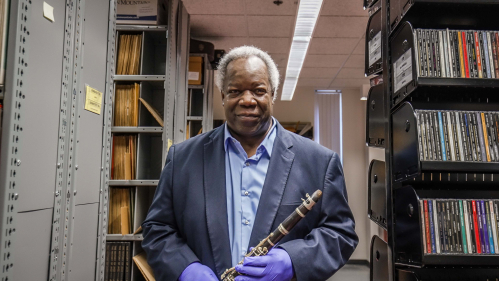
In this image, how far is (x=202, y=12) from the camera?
4043 millimetres

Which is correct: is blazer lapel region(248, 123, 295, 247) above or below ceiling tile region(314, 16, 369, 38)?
below

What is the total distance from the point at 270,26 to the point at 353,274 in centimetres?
444

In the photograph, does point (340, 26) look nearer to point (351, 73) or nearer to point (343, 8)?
point (343, 8)

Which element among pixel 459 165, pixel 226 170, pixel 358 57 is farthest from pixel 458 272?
pixel 358 57

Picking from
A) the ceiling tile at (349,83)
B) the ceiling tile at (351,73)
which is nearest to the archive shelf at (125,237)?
the ceiling tile at (351,73)

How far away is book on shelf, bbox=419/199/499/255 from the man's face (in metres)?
0.77

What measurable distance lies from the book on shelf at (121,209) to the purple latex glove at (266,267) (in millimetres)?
1955

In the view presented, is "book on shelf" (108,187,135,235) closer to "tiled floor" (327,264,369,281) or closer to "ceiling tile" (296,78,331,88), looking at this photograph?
"tiled floor" (327,264,369,281)

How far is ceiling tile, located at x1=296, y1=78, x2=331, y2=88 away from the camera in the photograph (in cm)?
674

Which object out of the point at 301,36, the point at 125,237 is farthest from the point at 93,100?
the point at 301,36

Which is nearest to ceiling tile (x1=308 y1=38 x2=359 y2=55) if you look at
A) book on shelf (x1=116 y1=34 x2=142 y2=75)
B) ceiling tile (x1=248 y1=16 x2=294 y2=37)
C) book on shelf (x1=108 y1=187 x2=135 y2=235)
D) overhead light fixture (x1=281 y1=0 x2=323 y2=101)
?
overhead light fixture (x1=281 y1=0 x2=323 y2=101)

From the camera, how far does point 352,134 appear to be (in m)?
7.24

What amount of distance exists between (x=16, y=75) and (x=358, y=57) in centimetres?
485

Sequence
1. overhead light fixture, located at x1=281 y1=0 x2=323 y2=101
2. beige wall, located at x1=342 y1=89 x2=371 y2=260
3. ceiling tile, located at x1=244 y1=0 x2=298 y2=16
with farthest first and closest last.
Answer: beige wall, located at x1=342 y1=89 x2=371 y2=260, ceiling tile, located at x1=244 y1=0 x2=298 y2=16, overhead light fixture, located at x1=281 y1=0 x2=323 y2=101
